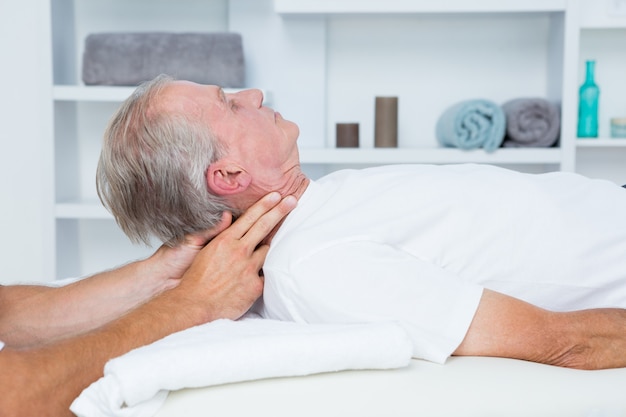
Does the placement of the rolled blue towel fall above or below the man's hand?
above

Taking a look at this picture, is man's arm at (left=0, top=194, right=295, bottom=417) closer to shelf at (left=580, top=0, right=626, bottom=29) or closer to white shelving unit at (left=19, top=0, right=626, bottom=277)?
white shelving unit at (left=19, top=0, right=626, bottom=277)

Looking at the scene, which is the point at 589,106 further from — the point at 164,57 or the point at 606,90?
the point at 164,57

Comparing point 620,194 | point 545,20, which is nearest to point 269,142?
point 620,194

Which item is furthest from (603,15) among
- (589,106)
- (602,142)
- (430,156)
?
(430,156)

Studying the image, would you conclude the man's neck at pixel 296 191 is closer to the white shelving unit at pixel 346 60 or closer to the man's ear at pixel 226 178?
the man's ear at pixel 226 178

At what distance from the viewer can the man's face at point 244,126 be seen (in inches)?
59.3

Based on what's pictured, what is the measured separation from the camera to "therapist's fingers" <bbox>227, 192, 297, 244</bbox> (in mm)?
1510

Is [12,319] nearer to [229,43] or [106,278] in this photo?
[106,278]

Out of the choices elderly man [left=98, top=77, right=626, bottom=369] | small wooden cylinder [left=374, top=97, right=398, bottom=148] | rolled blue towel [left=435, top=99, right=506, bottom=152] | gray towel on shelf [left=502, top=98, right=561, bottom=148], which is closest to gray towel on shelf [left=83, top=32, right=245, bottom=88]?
small wooden cylinder [left=374, top=97, right=398, bottom=148]

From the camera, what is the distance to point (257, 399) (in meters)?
1.13

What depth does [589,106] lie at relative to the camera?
2.84 metres

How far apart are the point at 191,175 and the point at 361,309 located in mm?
414

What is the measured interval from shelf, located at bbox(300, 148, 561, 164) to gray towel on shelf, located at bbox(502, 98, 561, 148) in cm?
4

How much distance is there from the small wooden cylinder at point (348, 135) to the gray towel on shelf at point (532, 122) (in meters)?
0.53
